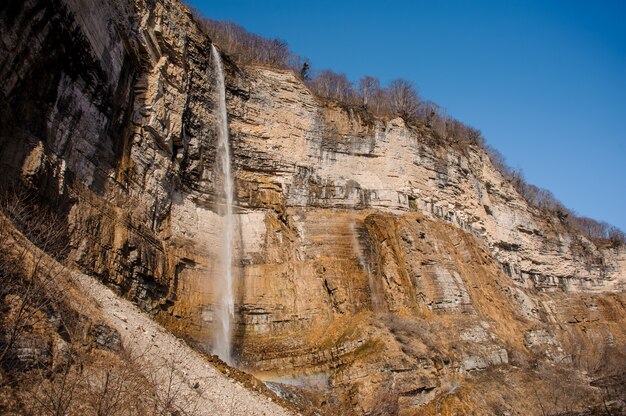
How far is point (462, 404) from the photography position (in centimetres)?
1881

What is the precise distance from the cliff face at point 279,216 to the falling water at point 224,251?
1.60 ft

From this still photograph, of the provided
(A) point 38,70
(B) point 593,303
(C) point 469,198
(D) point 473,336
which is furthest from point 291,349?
(B) point 593,303

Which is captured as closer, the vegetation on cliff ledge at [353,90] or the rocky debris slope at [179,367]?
the rocky debris slope at [179,367]

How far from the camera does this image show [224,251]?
83.1ft

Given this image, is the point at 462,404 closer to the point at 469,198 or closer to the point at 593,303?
the point at 469,198

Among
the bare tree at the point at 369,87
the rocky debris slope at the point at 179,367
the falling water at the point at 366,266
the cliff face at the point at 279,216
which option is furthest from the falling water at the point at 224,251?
the bare tree at the point at 369,87

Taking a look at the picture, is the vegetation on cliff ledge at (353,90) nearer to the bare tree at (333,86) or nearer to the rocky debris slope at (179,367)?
the bare tree at (333,86)

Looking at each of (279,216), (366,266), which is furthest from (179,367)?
(279,216)

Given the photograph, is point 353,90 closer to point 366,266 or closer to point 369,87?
point 369,87

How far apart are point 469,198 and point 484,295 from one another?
9669 millimetres

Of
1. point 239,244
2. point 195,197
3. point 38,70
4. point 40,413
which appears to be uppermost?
point 38,70

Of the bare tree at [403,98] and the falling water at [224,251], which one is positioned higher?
the bare tree at [403,98]

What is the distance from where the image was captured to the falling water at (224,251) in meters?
22.5

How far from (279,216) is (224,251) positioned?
3.87 metres
